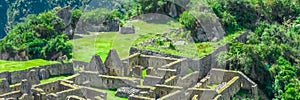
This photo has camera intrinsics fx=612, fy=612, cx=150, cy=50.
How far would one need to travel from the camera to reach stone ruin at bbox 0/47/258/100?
90.6 feet

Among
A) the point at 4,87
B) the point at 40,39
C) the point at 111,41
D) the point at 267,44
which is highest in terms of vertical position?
the point at 40,39

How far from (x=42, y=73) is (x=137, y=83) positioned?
19.5 feet

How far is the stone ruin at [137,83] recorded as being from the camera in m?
27.6

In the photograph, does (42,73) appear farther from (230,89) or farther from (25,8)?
(25,8)

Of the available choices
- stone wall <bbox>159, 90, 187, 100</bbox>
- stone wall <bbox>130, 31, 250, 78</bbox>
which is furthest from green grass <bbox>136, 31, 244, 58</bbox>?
stone wall <bbox>159, 90, 187, 100</bbox>

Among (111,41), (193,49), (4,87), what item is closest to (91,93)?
(4,87)

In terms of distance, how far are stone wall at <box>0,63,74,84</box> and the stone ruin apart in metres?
0.11

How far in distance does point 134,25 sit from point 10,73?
11.9 m

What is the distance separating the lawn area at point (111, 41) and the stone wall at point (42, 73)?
196 cm

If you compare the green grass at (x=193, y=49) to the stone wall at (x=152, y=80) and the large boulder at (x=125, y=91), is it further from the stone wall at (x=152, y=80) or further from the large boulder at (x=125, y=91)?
the large boulder at (x=125, y=91)

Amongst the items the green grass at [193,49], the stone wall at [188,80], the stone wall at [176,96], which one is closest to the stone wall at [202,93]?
the stone wall at [176,96]

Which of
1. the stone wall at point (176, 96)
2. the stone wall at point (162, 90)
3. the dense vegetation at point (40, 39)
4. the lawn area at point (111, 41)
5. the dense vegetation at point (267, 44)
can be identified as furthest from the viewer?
the dense vegetation at point (40, 39)

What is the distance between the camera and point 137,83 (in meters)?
28.7

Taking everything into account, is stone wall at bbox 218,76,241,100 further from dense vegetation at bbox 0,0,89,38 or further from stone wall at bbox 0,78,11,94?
dense vegetation at bbox 0,0,89,38
